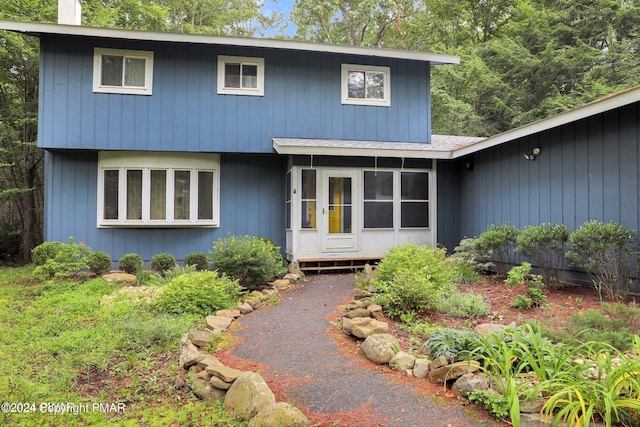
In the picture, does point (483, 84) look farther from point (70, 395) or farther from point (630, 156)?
point (70, 395)

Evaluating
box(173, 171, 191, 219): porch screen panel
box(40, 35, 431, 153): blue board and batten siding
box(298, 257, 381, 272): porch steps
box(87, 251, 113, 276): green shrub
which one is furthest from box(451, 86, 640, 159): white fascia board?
box(87, 251, 113, 276): green shrub

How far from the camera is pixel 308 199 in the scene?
8.21 metres

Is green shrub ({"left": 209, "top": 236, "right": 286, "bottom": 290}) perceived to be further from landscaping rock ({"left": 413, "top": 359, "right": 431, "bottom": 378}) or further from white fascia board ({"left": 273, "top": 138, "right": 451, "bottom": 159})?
landscaping rock ({"left": 413, "top": 359, "right": 431, "bottom": 378})

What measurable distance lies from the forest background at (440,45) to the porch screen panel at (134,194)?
159 inches

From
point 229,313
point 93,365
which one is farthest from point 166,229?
point 93,365

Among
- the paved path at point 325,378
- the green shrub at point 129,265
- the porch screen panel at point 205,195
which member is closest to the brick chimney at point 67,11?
the porch screen panel at point 205,195

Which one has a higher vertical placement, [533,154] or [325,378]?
[533,154]

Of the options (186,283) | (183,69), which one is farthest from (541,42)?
(186,283)

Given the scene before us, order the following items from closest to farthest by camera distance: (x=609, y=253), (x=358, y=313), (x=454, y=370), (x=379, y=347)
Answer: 1. (x=454, y=370)
2. (x=379, y=347)
3. (x=358, y=313)
4. (x=609, y=253)

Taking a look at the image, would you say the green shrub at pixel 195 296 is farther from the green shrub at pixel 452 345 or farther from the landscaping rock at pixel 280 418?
the green shrub at pixel 452 345

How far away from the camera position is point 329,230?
8.27 m

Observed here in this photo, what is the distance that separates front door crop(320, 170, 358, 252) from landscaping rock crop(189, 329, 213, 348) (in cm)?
444

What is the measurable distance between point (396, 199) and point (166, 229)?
5.27 m

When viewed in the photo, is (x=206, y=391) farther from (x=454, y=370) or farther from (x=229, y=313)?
(x=229, y=313)
